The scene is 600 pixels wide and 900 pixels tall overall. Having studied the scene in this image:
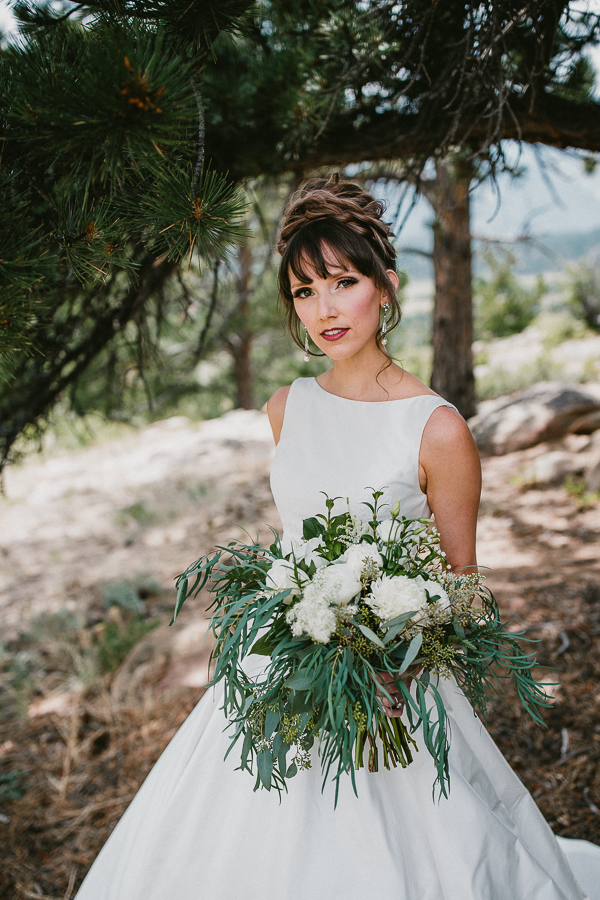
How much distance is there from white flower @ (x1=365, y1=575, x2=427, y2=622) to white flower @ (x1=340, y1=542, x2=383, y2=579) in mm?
55

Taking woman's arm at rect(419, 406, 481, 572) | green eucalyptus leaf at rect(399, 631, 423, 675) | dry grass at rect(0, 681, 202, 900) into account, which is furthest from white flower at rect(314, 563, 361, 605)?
dry grass at rect(0, 681, 202, 900)

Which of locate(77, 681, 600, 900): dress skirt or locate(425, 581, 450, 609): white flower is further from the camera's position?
locate(77, 681, 600, 900): dress skirt

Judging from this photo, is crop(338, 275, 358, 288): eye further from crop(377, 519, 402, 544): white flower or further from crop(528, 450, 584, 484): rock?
crop(528, 450, 584, 484): rock

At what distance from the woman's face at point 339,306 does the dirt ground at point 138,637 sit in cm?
176

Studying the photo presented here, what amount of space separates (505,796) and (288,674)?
0.95 meters

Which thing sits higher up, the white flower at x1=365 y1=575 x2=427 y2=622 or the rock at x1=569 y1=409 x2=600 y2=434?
the rock at x1=569 y1=409 x2=600 y2=434

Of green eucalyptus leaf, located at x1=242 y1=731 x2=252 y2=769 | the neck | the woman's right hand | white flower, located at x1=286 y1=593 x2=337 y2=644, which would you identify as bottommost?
green eucalyptus leaf, located at x1=242 y1=731 x2=252 y2=769

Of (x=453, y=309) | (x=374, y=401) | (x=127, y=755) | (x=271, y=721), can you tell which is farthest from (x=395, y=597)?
(x=453, y=309)

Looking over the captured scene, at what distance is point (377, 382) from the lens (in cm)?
199

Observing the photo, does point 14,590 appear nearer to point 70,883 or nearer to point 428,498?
point 70,883

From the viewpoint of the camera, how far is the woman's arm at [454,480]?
171 centimetres

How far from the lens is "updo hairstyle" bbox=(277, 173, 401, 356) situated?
179cm

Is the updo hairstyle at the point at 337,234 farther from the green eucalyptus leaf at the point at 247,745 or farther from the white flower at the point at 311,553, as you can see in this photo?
the green eucalyptus leaf at the point at 247,745

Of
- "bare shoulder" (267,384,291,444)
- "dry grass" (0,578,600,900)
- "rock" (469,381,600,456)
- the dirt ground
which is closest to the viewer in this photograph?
"bare shoulder" (267,384,291,444)
